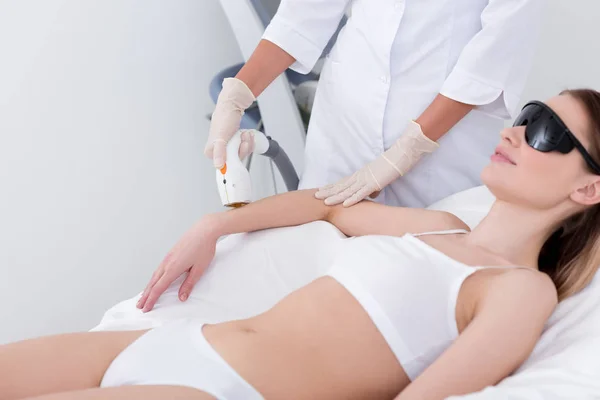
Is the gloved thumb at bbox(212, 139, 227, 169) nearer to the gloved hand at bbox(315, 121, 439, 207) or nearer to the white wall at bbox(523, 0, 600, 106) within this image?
the gloved hand at bbox(315, 121, 439, 207)

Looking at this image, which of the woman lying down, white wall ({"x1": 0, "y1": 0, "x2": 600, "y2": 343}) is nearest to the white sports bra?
the woman lying down

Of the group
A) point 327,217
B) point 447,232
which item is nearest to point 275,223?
point 327,217

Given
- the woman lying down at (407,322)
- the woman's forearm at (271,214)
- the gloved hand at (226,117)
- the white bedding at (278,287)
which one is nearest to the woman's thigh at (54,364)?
the woman lying down at (407,322)

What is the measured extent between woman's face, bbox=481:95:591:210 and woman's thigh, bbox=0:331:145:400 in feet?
2.43

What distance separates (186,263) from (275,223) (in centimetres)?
22

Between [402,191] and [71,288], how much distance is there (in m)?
1.28

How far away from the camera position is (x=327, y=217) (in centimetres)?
155

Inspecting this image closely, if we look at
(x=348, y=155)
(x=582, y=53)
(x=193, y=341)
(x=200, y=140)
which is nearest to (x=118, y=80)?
(x=200, y=140)

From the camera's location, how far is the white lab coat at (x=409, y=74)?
1.47 m

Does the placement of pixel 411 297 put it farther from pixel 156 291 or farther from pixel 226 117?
pixel 226 117

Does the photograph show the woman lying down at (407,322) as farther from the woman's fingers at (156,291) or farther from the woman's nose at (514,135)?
the woman's fingers at (156,291)

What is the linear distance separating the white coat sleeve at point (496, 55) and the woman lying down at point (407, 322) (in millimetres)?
234

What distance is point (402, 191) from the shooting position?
169 cm

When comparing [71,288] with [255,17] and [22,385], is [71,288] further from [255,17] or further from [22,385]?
[22,385]
